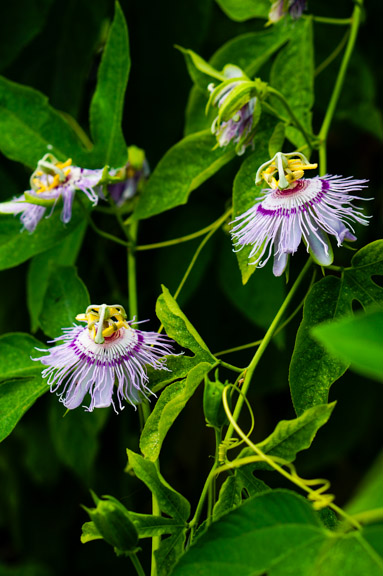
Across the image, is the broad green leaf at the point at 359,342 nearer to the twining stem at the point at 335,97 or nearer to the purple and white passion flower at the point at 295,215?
the purple and white passion flower at the point at 295,215

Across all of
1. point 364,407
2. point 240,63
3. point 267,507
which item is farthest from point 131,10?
point 267,507

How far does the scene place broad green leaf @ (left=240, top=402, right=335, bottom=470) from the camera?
0.64 m

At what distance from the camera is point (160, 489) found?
0.69 meters

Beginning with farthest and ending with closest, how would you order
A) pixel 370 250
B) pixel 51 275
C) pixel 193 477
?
pixel 193 477
pixel 51 275
pixel 370 250

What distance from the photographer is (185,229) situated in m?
1.38

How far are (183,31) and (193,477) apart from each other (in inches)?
39.9

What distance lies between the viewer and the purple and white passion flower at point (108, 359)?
0.79 meters

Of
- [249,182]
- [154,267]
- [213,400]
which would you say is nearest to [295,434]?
[213,400]

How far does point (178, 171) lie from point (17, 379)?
1.11ft

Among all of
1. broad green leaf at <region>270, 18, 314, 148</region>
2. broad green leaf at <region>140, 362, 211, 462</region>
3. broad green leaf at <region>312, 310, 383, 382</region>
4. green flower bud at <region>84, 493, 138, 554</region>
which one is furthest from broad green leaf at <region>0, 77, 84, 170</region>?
broad green leaf at <region>312, 310, 383, 382</region>

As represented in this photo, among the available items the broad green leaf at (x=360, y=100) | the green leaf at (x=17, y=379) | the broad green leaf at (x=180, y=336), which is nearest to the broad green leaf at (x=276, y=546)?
the broad green leaf at (x=180, y=336)

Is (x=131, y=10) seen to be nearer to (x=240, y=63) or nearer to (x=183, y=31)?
(x=183, y=31)

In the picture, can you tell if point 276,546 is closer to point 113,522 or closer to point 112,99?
point 113,522

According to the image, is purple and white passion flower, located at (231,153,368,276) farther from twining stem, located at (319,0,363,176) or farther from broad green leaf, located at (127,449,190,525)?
broad green leaf, located at (127,449,190,525)
